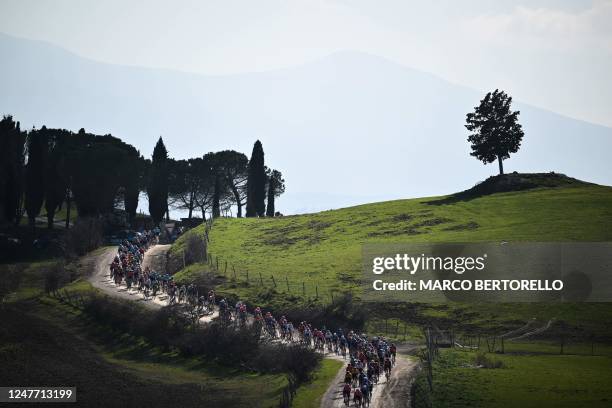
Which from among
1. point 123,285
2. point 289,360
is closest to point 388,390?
point 289,360

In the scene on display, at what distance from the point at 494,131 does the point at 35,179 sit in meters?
77.2

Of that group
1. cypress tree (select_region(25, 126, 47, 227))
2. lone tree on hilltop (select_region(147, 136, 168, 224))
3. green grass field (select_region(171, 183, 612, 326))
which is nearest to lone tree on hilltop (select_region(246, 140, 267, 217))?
green grass field (select_region(171, 183, 612, 326))

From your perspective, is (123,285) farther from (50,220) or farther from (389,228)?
(50,220)

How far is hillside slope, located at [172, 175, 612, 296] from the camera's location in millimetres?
93188

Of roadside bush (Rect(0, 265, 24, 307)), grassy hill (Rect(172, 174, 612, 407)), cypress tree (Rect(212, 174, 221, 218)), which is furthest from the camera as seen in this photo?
cypress tree (Rect(212, 174, 221, 218))

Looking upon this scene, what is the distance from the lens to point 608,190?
4739 inches

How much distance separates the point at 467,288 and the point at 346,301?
14.0 m

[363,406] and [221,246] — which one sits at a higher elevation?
[221,246]

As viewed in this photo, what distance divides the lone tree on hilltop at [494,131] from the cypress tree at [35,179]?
7197 centimetres

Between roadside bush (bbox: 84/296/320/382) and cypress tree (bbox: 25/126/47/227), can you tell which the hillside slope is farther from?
cypress tree (bbox: 25/126/47/227)

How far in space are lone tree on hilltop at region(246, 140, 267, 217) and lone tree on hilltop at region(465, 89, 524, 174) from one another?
40.2 metres

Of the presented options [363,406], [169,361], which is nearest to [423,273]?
[169,361]

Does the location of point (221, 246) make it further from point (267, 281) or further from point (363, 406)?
point (363, 406)

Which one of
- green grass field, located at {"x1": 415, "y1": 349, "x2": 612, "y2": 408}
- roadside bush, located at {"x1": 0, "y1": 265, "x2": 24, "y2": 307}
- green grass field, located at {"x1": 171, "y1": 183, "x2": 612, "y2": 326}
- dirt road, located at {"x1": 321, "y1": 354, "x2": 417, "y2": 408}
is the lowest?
dirt road, located at {"x1": 321, "y1": 354, "x2": 417, "y2": 408}
